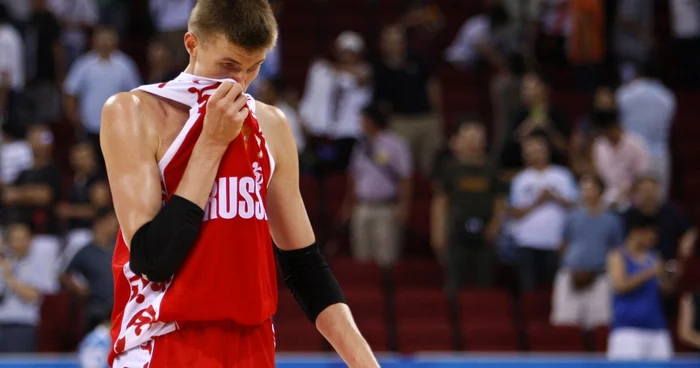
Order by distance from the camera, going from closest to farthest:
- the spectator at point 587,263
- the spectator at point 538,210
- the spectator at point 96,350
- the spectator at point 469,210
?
the spectator at point 96,350, the spectator at point 587,263, the spectator at point 538,210, the spectator at point 469,210

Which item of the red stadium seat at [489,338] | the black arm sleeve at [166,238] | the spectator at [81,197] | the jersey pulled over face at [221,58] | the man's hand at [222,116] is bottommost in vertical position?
the red stadium seat at [489,338]

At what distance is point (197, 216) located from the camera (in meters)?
2.78

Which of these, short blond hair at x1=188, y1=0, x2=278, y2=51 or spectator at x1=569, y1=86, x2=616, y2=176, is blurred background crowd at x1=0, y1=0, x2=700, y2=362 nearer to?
spectator at x1=569, y1=86, x2=616, y2=176

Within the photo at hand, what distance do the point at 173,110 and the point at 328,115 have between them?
413 inches

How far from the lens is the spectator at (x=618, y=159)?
1155 centimetres

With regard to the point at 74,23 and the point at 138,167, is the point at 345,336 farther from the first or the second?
the point at 74,23

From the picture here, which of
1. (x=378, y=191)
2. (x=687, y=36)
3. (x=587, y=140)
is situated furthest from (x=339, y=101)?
(x=687, y=36)

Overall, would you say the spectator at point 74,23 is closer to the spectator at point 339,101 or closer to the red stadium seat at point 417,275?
the spectator at point 339,101

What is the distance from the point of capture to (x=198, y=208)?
2.78 metres

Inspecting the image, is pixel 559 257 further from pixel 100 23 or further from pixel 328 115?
pixel 100 23

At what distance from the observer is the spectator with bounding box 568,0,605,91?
1399cm

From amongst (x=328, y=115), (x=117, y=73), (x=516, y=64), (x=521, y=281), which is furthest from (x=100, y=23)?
(x=521, y=281)

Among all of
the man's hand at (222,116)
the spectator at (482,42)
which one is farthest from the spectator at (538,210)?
the man's hand at (222,116)

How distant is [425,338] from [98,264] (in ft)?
9.94
